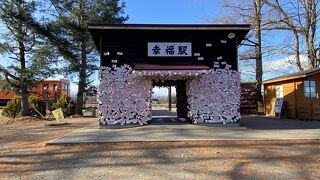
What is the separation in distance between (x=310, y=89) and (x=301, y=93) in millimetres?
528

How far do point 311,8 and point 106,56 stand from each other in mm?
18471

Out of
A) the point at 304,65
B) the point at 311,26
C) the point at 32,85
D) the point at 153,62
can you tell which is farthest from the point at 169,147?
the point at 304,65

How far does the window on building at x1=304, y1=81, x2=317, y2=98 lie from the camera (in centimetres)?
1845

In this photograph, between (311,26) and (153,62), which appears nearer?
(153,62)

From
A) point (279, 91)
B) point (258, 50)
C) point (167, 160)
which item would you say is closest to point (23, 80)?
point (279, 91)

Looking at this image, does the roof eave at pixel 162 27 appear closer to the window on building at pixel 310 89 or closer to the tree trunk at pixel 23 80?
the window on building at pixel 310 89

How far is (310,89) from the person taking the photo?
18562mm

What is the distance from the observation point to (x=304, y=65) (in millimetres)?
30469

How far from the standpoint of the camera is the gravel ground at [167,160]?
724 centimetres

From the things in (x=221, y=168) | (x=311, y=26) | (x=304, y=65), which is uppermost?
(x=311, y=26)

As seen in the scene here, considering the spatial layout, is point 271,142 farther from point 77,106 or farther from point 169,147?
point 77,106

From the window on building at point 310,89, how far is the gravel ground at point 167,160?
898 centimetres

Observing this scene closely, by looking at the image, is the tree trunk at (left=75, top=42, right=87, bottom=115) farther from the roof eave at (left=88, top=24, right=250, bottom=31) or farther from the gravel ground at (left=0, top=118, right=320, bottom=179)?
the gravel ground at (left=0, top=118, right=320, bottom=179)

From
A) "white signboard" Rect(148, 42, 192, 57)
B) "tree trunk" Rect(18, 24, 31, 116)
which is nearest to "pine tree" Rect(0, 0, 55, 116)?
"tree trunk" Rect(18, 24, 31, 116)
